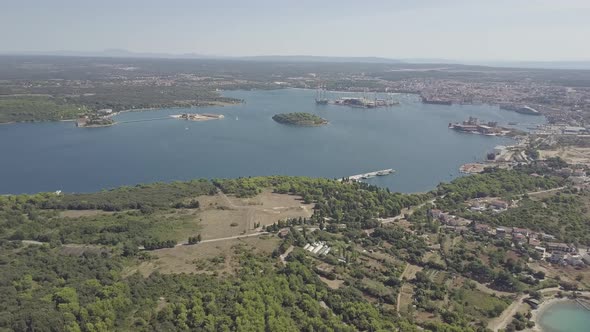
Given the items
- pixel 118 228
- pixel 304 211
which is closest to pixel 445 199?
pixel 304 211

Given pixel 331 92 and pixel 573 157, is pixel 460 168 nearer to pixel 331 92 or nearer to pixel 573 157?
pixel 573 157

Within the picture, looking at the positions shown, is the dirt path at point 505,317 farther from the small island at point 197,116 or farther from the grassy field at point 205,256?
the small island at point 197,116

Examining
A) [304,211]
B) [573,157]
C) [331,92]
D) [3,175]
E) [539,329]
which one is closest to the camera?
[539,329]

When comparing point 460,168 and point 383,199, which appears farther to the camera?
point 460,168

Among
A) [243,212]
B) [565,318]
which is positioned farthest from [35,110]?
[565,318]

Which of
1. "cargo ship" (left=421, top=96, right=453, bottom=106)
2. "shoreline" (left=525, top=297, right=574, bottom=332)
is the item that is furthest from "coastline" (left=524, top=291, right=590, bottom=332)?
"cargo ship" (left=421, top=96, right=453, bottom=106)

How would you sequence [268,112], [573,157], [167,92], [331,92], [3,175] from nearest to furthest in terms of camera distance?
[3,175], [573,157], [268,112], [167,92], [331,92]

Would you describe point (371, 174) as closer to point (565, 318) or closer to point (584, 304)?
point (584, 304)
